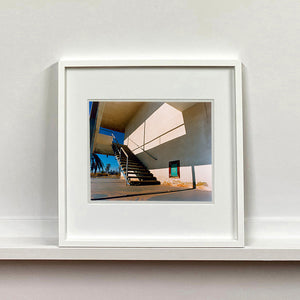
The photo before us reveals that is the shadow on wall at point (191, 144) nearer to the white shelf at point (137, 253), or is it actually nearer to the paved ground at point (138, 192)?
the paved ground at point (138, 192)

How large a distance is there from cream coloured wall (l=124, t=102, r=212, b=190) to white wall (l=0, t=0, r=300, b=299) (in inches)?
5.3

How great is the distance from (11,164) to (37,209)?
0.16 m

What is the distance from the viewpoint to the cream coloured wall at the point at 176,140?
0.71 metres

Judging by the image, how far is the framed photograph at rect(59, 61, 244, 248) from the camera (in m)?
0.70

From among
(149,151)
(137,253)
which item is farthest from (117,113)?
(137,253)

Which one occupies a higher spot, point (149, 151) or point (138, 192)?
point (149, 151)

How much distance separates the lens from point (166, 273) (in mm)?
709

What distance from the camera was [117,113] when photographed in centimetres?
73

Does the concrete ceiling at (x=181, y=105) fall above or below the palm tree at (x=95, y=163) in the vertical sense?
above

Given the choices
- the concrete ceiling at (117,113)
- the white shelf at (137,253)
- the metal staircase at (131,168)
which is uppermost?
the concrete ceiling at (117,113)

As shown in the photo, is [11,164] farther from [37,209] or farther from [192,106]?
[192,106]

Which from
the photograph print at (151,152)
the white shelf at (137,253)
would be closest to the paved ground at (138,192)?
the photograph print at (151,152)

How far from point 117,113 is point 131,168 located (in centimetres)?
16
